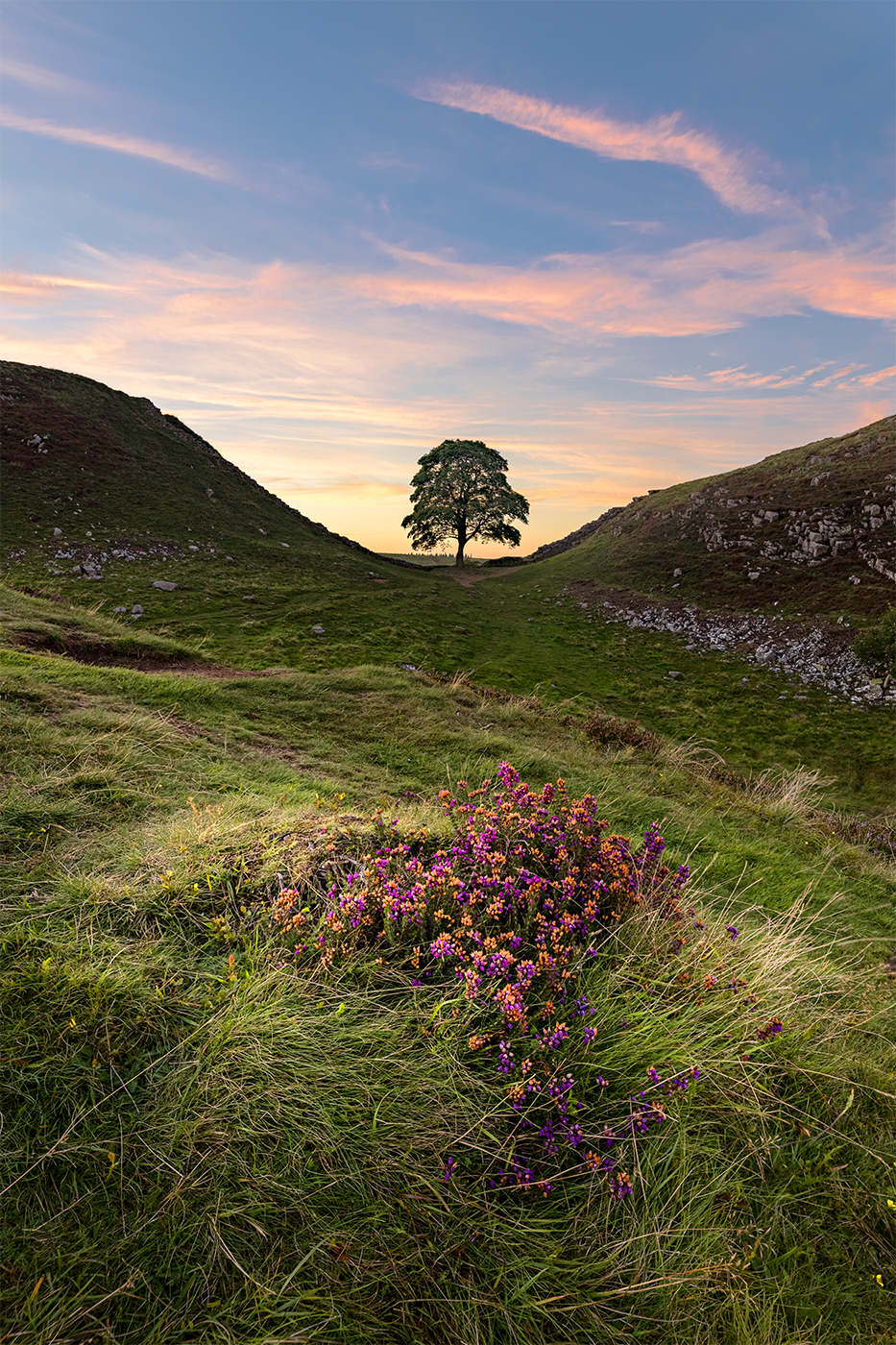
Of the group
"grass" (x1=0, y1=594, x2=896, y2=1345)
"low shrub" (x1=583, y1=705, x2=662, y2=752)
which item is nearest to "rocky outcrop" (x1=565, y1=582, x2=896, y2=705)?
"low shrub" (x1=583, y1=705, x2=662, y2=752)

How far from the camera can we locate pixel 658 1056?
2846 mm

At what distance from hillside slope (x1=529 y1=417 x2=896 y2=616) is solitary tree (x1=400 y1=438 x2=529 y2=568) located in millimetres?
6842

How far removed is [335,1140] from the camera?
2.36m

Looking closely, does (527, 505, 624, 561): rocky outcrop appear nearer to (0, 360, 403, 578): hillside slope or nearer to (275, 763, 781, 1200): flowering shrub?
(0, 360, 403, 578): hillside slope

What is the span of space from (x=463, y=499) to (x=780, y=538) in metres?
25.3

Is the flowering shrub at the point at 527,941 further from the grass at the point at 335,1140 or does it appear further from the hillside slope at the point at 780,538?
the hillside slope at the point at 780,538

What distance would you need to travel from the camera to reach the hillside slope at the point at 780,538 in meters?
31.1

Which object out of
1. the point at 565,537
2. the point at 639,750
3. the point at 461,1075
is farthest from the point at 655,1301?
the point at 565,537

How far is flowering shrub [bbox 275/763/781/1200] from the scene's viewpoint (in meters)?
2.55

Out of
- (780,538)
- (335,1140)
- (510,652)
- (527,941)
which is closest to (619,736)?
(527,941)

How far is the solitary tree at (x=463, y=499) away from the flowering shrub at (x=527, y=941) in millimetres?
46074

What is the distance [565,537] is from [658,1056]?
2774 inches

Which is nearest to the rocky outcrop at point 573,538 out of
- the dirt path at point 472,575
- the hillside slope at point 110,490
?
the dirt path at point 472,575

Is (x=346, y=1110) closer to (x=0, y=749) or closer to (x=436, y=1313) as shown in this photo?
(x=436, y=1313)
